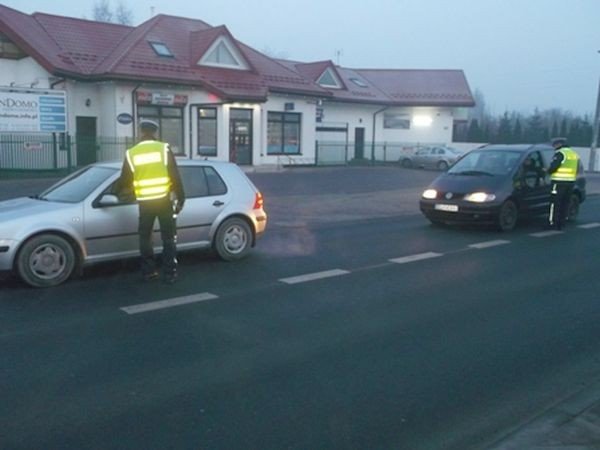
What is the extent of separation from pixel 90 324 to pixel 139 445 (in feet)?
8.75

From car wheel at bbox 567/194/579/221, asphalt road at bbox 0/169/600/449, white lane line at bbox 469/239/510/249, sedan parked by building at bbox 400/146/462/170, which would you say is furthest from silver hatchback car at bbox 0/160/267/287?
sedan parked by building at bbox 400/146/462/170

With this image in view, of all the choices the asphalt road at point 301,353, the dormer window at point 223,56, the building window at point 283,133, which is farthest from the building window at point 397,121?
the asphalt road at point 301,353

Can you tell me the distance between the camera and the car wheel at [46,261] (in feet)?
24.8

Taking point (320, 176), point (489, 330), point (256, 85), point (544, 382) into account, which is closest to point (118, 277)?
point (489, 330)

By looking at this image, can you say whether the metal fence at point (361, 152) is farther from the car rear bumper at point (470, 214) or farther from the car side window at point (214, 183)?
the car side window at point (214, 183)

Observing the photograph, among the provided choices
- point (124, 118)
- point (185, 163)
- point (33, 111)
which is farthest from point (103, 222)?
point (124, 118)

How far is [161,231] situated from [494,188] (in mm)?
7361

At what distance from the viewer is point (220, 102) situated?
29531mm

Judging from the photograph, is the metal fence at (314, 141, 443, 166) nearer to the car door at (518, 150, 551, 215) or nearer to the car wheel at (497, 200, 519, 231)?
the car door at (518, 150, 551, 215)

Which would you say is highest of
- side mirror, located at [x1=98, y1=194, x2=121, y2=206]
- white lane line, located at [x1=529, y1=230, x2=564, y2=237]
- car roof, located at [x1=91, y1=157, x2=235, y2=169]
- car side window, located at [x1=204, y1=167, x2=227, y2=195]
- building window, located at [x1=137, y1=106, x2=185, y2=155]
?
building window, located at [x1=137, y1=106, x2=185, y2=155]

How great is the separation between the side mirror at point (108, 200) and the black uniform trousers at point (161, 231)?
50cm

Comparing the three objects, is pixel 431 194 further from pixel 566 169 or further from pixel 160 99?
pixel 160 99

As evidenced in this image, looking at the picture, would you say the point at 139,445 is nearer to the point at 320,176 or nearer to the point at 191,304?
the point at 191,304

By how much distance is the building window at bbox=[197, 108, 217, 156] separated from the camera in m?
30.2
